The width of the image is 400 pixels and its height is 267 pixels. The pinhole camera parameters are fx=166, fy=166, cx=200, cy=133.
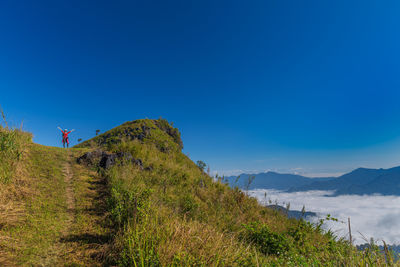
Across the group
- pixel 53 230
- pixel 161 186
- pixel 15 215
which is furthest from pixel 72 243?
pixel 161 186

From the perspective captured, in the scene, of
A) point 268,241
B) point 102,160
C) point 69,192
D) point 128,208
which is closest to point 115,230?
point 128,208

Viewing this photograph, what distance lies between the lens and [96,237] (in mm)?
3594

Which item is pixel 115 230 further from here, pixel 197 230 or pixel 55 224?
pixel 197 230

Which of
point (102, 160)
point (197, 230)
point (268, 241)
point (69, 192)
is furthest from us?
point (102, 160)

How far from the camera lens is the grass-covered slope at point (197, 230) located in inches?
110

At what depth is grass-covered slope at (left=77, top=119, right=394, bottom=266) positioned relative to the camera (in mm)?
2803

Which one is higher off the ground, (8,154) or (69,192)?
(8,154)

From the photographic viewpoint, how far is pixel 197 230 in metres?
3.56

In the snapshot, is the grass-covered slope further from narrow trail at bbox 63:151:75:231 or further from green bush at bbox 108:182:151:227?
narrow trail at bbox 63:151:75:231

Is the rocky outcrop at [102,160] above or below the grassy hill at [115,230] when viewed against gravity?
above

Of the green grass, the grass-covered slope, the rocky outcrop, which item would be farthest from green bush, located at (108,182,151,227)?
the rocky outcrop

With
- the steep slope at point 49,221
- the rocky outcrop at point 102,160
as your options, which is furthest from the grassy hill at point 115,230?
the rocky outcrop at point 102,160

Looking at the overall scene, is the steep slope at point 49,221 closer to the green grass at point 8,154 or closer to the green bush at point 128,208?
the green grass at point 8,154

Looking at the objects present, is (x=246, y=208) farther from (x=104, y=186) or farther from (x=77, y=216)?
(x=77, y=216)
